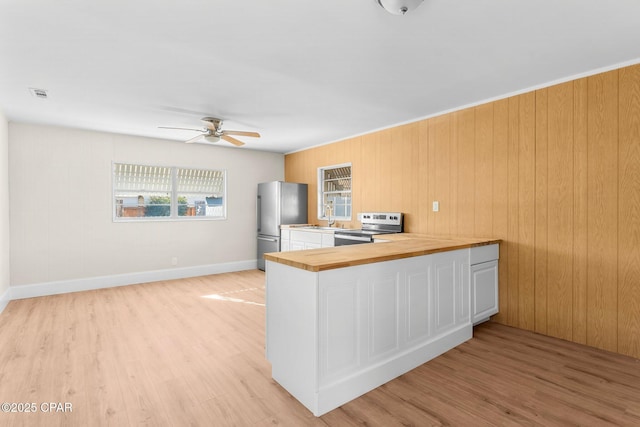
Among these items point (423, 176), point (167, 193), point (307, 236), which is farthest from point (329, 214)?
point (167, 193)

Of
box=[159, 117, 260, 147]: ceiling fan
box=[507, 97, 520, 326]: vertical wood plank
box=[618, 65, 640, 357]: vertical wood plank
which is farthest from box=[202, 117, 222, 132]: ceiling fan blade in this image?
box=[618, 65, 640, 357]: vertical wood plank

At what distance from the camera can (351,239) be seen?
4402 millimetres

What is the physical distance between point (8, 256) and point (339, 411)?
5.04 metres

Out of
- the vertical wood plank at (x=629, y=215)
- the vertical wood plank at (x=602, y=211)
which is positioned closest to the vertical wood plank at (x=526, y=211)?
the vertical wood plank at (x=602, y=211)

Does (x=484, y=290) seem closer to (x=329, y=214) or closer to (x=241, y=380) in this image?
(x=241, y=380)

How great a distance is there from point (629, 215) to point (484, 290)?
1.33 meters

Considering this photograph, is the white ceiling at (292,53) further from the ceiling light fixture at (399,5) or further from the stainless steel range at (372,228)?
the stainless steel range at (372,228)

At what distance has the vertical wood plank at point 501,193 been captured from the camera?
350 centimetres

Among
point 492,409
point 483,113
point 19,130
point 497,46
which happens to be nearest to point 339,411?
point 492,409

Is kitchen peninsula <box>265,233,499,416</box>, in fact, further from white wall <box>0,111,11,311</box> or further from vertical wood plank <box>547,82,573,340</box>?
white wall <box>0,111,11,311</box>

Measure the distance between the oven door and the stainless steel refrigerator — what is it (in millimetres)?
1679

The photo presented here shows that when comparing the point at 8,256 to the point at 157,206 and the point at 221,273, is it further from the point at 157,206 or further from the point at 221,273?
the point at 221,273

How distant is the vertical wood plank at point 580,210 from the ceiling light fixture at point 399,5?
7.13 ft

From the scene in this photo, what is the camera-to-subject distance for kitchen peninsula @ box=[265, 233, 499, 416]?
6.57 feet
